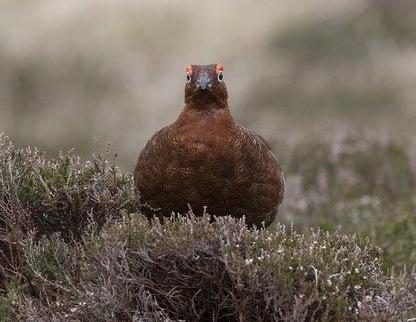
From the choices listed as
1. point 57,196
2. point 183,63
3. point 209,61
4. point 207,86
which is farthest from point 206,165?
point 183,63

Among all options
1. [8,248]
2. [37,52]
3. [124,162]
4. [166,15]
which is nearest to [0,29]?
[37,52]

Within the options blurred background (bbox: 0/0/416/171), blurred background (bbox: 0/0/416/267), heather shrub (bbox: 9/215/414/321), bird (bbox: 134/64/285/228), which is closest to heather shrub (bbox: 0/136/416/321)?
heather shrub (bbox: 9/215/414/321)

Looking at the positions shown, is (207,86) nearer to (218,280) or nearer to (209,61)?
(218,280)

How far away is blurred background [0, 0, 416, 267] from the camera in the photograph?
47.9 feet

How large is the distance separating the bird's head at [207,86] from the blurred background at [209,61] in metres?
6.76

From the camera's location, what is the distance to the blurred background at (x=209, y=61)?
14.6 meters

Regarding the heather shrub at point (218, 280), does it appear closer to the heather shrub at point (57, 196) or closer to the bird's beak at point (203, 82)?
the heather shrub at point (57, 196)

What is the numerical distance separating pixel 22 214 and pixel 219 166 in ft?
3.81

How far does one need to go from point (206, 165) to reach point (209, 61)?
33.3 feet

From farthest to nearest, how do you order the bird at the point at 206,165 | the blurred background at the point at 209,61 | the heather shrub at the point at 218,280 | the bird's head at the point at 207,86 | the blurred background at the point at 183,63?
the blurred background at the point at 183,63, the blurred background at the point at 209,61, the bird's head at the point at 207,86, the bird at the point at 206,165, the heather shrub at the point at 218,280

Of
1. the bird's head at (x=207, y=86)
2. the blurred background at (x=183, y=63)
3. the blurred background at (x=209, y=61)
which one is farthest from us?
the blurred background at (x=183, y=63)

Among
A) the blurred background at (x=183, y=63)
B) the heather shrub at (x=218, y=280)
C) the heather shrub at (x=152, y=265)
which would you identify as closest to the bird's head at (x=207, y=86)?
the heather shrub at (x=152, y=265)

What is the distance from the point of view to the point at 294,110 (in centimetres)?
1499

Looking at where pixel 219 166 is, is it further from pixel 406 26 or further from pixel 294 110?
pixel 406 26
